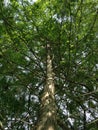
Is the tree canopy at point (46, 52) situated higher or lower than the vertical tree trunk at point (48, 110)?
higher

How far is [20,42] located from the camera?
558 centimetres

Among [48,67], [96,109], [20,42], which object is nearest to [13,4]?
[20,42]

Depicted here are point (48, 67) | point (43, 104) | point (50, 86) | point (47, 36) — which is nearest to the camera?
point (43, 104)

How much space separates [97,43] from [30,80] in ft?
6.58

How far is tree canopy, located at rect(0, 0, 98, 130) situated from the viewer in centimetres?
525

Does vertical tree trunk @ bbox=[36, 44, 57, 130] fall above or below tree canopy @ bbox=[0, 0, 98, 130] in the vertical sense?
below

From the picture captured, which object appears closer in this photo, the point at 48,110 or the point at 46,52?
the point at 48,110

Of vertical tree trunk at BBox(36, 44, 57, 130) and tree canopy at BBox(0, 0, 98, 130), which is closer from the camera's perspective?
vertical tree trunk at BBox(36, 44, 57, 130)

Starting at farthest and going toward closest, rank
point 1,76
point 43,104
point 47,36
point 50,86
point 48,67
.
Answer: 1. point 1,76
2. point 48,67
3. point 47,36
4. point 50,86
5. point 43,104

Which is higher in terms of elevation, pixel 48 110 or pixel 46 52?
pixel 46 52

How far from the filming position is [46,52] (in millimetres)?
5328

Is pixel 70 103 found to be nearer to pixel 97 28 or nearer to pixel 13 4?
pixel 97 28

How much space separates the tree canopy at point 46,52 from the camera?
525 centimetres

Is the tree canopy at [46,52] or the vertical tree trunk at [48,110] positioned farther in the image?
the tree canopy at [46,52]
